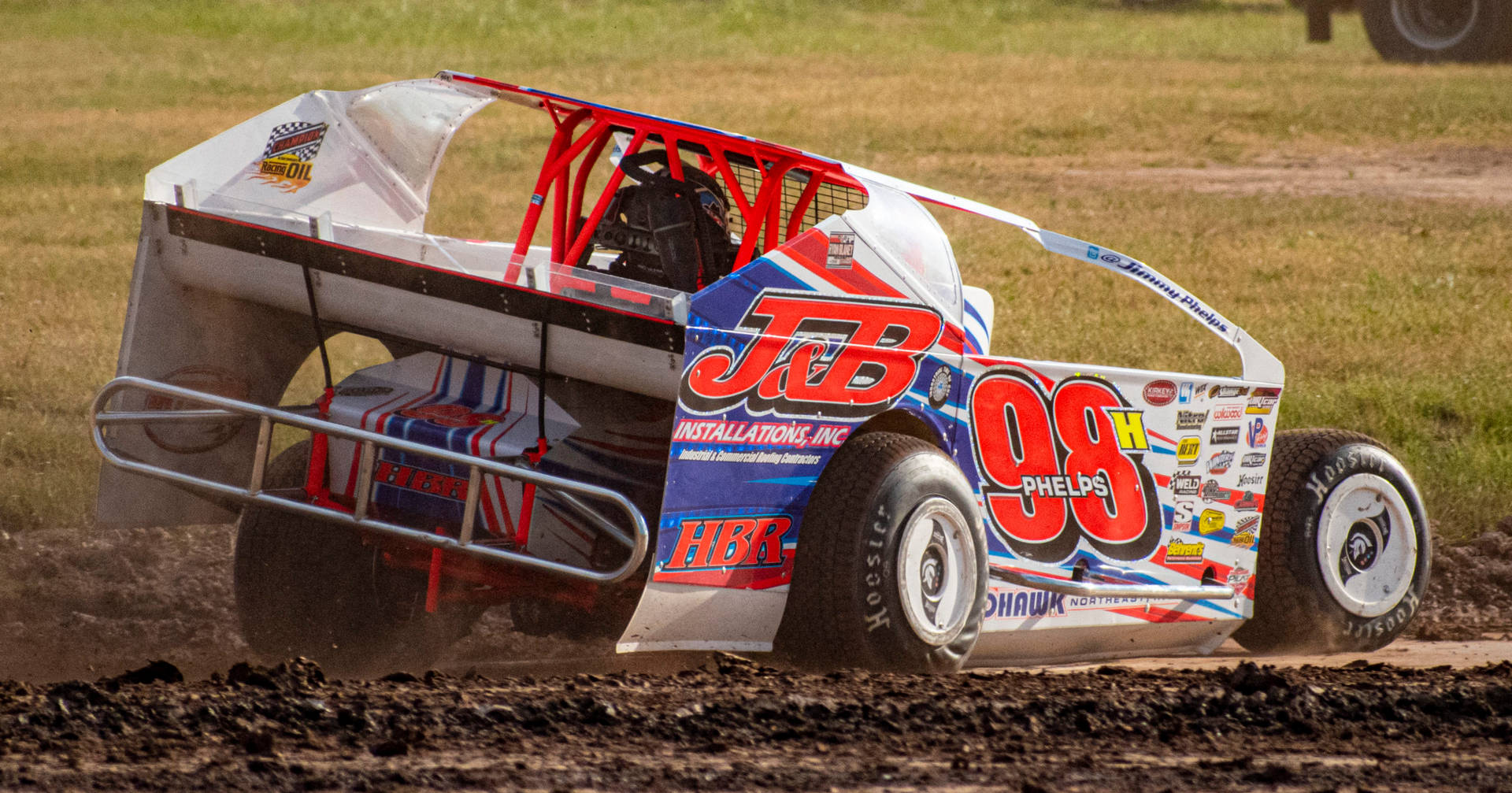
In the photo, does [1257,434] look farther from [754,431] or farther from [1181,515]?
[754,431]

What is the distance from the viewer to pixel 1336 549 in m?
6.65

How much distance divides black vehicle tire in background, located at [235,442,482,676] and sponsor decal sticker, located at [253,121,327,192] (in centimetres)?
90

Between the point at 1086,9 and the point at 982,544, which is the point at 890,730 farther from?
the point at 1086,9

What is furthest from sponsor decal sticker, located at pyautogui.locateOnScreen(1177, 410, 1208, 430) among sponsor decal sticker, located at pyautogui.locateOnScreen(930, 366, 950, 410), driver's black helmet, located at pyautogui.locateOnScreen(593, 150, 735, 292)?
driver's black helmet, located at pyautogui.locateOnScreen(593, 150, 735, 292)

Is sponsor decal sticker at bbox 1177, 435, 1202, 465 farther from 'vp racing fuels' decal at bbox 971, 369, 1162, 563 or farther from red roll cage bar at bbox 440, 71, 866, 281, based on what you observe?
red roll cage bar at bbox 440, 71, 866, 281

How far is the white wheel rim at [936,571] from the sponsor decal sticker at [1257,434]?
5.04 ft

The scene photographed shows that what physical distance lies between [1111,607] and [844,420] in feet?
4.68

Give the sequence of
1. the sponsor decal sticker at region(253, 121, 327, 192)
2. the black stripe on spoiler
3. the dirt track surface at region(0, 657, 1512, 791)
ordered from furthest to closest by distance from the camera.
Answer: the sponsor decal sticker at region(253, 121, 327, 192) < the black stripe on spoiler < the dirt track surface at region(0, 657, 1512, 791)

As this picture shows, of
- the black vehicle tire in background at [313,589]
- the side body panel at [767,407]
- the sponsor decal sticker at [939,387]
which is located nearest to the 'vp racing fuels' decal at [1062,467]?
the sponsor decal sticker at [939,387]

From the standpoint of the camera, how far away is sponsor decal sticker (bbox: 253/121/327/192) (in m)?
5.84

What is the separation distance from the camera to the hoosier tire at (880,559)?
16.4ft

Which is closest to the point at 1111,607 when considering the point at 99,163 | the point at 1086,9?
the point at 99,163

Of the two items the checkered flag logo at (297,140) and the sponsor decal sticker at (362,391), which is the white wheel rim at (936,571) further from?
the checkered flag logo at (297,140)

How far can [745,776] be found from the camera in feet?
13.3
